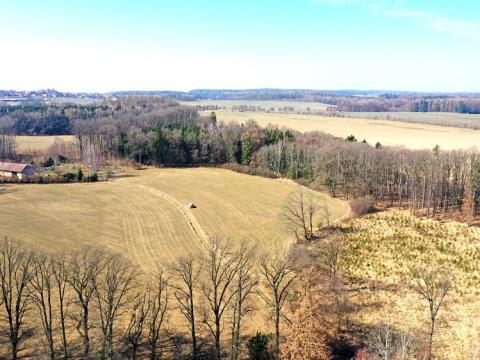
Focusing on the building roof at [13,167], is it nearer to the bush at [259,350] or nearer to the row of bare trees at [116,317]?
the row of bare trees at [116,317]

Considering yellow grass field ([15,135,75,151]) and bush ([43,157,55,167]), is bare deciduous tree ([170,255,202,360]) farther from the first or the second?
yellow grass field ([15,135,75,151])

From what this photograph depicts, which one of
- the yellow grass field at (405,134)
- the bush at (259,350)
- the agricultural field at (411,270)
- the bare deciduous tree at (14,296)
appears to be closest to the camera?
the bare deciduous tree at (14,296)

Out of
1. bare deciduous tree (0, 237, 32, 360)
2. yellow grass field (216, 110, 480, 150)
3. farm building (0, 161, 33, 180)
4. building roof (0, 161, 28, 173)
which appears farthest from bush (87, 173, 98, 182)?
yellow grass field (216, 110, 480, 150)

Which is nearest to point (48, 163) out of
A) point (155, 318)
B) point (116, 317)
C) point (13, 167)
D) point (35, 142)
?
point (13, 167)

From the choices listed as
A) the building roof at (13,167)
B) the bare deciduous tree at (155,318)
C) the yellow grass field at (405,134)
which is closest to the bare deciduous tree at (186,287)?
the bare deciduous tree at (155,318)

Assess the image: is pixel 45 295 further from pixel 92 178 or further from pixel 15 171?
pixel 15 171

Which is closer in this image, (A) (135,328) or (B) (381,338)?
(B) (381,338)

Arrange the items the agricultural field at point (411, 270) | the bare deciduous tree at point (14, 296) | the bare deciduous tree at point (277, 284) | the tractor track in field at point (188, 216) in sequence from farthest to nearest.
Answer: the tractor track in field at point (188, 216)
the agricultural field at point (411, 270)
the bare deciduous tree at point (277, 284)
the bare deciduous tree at point (14, 296)
